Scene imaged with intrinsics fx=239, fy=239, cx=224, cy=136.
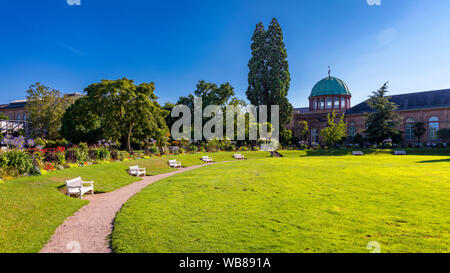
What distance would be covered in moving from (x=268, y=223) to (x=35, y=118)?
42196mm

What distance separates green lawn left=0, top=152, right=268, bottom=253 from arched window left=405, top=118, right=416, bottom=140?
48.0 m

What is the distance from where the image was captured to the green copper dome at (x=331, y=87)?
1970 inches

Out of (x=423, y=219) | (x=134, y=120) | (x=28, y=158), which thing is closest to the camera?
(x=423, y=219)

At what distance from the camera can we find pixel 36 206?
22.2ft

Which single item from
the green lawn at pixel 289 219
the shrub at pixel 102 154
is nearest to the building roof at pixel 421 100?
the green lawn at pixel 289 219

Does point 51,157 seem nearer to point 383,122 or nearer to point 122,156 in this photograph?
point 122,156

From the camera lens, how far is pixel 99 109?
21.9 m

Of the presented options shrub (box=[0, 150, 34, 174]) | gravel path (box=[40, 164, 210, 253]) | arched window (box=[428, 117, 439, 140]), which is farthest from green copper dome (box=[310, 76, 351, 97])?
shrub (box=[0, 150, 34, 174])

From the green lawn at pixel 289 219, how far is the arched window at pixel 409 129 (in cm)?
4069

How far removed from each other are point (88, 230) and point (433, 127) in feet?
169

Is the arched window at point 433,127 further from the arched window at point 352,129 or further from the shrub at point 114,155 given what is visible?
the shrub at point 114,155

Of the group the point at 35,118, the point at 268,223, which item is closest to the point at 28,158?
the point at 268,223

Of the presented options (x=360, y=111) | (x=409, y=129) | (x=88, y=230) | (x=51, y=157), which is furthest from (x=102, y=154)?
(x=409, y=129)
